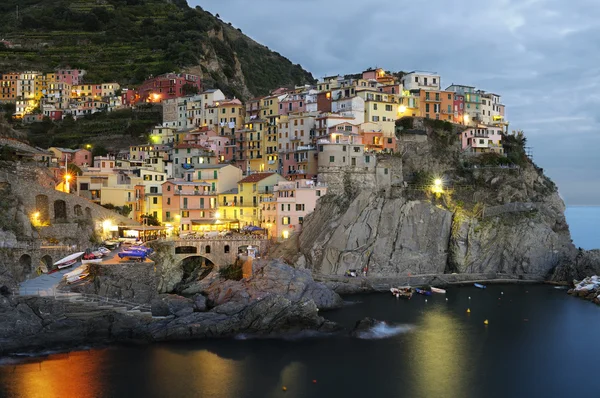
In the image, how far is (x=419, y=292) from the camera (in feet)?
163

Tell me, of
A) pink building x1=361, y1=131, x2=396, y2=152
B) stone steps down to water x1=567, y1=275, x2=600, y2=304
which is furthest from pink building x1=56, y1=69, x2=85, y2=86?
stone steps down to water x1=567, y1=275, x2=600, y2=304

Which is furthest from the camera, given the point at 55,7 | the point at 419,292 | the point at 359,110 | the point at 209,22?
the point at 55,7

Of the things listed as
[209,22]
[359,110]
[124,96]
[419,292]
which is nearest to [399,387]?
[419,292]

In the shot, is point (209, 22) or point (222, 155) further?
point (209, 22)

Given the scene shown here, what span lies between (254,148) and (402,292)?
25.4 meters

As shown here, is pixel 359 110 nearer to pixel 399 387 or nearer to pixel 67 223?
pixel 67 223

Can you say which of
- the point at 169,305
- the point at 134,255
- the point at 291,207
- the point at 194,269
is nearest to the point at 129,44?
the point at 291,207

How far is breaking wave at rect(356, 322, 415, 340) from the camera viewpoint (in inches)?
1435

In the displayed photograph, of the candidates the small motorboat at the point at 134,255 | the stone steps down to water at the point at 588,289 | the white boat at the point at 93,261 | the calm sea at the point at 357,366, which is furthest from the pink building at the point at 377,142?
the white boat at the point at 93,261

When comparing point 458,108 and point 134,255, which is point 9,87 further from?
point 134,255

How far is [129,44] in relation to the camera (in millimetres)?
105000

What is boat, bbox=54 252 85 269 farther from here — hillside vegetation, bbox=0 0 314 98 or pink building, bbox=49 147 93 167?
hillside vegetation, bbox=0 0 314 98

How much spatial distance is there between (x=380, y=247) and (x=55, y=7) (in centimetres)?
9460

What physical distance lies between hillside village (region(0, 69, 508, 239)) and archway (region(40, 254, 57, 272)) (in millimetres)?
10402
